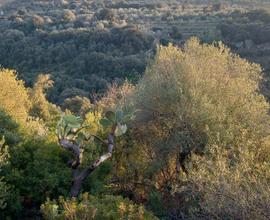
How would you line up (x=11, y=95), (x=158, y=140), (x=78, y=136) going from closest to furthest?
(x=78, y=136)
(x=158, y=140)
(x=11, y=95)

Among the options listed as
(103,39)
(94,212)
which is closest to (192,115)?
(94,212)

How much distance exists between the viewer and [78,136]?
17344 millimetres

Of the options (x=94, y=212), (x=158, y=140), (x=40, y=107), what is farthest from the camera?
(x=40, y=107)

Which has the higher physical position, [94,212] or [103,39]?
[94,212]

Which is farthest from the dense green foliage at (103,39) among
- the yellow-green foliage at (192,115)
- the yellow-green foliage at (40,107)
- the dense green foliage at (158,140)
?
the dense green foliage at (158,140)

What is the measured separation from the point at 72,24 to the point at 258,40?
88.7 feet

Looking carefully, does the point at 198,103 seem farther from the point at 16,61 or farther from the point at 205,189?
the point at 16,61

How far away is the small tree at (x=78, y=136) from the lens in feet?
55.1

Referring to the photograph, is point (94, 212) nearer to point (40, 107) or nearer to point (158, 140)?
point (158, 140)

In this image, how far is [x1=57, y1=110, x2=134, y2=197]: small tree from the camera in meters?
16.8

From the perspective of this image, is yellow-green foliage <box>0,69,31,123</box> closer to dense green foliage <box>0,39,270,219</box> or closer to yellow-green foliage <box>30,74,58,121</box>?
dense green foliage <box>0,39,270,219</box>

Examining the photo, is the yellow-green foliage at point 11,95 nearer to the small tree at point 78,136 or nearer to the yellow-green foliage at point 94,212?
the small tree at point 78,136

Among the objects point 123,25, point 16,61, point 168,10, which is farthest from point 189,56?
point 168,10

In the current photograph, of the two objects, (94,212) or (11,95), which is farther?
(11,95)
